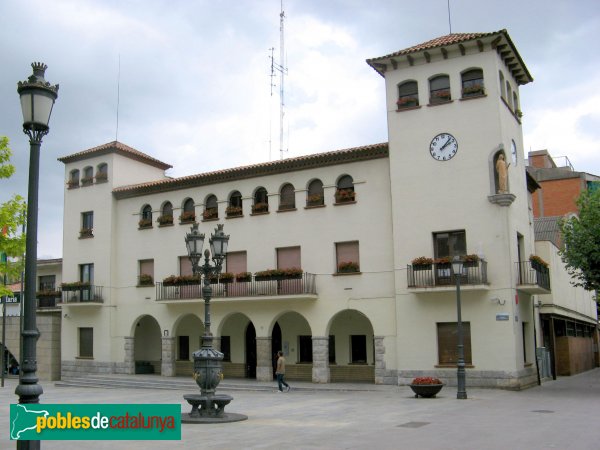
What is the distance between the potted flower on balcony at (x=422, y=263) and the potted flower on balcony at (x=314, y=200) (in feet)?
17.7

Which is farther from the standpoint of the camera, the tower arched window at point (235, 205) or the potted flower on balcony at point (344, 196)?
the tower arched window at point (235, 205)

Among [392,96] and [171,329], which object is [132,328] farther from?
Result: [392,96]

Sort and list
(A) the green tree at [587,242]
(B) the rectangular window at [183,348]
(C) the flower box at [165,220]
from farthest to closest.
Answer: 1. (B) the rectangular window at [183,348]
2. (C) the flower box at [165,220]
3. (A) the green tree at [587,242]

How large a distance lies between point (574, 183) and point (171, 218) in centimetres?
3218

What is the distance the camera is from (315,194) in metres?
28.6

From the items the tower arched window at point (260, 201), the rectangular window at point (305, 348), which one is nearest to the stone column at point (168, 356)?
the rectangular window at point (305, 348)

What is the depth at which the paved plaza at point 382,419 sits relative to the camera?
12.3 m

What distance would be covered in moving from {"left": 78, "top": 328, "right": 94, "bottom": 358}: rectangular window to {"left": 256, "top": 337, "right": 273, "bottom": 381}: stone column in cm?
1014

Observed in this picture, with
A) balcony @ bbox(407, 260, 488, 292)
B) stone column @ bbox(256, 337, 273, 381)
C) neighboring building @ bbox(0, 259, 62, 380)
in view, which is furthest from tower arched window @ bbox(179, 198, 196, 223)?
balcony @ bbox(407, 260, 488, 292)

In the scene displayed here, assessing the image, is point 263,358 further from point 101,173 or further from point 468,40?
point 468,40

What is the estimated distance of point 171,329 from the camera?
31.7 metres

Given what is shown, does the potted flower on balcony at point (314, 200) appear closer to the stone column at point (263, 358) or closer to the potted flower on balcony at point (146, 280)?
the stone column at point (263, 358)

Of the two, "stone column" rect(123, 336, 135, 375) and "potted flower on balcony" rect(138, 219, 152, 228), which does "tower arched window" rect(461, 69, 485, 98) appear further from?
"stone column" rect(123, 336, 135, 375)

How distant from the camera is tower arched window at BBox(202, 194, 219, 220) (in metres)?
31.4
